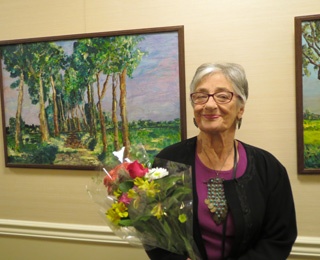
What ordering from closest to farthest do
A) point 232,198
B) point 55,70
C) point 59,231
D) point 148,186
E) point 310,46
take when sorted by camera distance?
point 148,186, point 232,198, point 310,46, point 55,70, point 59,231

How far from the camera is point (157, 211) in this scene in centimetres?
99

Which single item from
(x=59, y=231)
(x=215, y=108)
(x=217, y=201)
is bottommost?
(x=59, y=231)

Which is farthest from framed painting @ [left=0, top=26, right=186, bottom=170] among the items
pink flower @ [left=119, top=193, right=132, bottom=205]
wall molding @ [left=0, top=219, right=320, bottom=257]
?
pink flower @ [left=119, top=193, right=132, bottom=205]

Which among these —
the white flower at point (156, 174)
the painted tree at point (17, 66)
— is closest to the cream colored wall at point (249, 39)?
the painted tree at point (17, 66)

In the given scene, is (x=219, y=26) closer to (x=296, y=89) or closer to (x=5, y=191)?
(x=296, y=89)

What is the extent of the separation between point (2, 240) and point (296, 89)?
78.5 inches

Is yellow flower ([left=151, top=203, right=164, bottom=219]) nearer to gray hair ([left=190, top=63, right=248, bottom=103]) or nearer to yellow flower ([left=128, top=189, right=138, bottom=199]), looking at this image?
yellow flower ([left=128, top=189, right=138, bottom=199])

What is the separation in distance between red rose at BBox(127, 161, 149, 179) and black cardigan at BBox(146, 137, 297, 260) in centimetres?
29

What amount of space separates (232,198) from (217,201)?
0.18 feet

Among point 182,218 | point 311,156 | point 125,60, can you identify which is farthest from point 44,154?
point 311,156

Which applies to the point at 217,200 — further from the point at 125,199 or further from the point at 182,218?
the point at 125,199

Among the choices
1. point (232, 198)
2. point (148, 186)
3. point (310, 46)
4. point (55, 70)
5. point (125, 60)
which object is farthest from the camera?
point (55, 70)

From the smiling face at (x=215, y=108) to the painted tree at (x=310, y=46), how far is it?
54cm

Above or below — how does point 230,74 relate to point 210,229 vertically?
above
